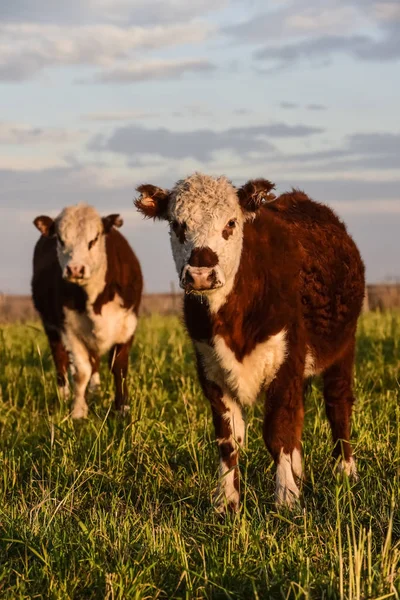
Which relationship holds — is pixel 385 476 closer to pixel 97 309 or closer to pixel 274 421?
pixel 274 421

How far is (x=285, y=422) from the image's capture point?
20.0ft

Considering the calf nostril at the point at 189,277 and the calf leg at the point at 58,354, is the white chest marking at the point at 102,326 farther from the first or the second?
the calf nostril at the point at 189,277

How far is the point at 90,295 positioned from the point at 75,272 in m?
0.74

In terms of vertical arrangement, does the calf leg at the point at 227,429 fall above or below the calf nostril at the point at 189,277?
below

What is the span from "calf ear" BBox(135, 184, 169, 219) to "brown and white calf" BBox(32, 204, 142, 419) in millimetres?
3886

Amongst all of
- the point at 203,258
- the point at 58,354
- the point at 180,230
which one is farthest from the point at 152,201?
the point at 58,354

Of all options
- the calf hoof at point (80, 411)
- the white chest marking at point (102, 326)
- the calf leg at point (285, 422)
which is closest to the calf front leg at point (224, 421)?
the calf leg at point (285, 422)

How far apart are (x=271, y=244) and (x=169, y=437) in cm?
163

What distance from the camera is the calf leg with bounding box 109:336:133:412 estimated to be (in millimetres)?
9742

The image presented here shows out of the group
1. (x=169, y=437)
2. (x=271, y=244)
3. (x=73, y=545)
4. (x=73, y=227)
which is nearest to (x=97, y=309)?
(x=73, y=227)

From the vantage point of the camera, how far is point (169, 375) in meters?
10.1

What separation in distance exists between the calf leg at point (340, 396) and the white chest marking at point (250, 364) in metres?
1.40

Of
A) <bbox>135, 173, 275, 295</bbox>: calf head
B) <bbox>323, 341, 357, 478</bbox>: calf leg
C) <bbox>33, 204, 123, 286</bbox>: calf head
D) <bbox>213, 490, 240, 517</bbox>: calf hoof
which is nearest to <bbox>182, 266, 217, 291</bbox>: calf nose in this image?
<bbox>135, 173, 275, 295</bbox>: calf head

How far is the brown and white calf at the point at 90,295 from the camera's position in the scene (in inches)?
416
